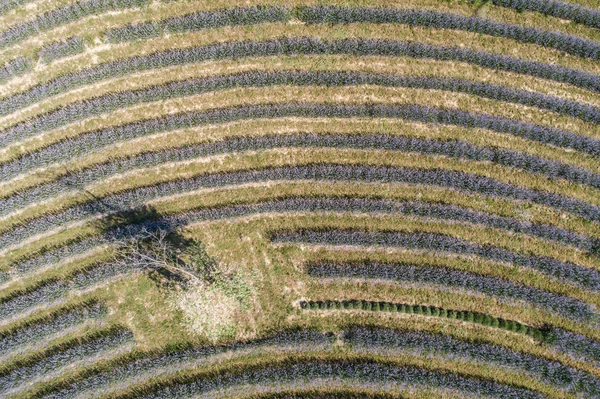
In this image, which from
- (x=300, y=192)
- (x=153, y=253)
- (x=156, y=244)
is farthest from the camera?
(x=300, y=192)

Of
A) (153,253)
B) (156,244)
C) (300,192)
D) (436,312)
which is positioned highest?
(300,192)

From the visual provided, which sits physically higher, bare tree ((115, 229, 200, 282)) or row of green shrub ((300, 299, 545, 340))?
bare tree ((115, 229, 200, 282))

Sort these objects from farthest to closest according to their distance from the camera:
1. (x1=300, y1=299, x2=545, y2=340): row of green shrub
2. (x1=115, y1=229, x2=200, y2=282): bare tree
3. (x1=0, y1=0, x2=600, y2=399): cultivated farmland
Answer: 1. (x1=300, y1=299, x2=545, y2=340): row of green shrub
2. (x1=0, y1=0, x2=600, y2=399): cultivated farmland
3. (x1=115, y1=229, x2=200, y2=282): bare tree

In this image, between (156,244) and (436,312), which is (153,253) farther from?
(436,312)

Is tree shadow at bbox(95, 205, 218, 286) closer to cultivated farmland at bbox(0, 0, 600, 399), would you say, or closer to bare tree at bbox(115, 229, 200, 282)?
bare tree at bbox(115, 229, 200, 282)

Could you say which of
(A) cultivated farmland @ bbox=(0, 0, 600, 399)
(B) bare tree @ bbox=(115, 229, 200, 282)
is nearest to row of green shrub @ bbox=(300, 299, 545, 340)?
(A) cultivated farmland @ bbox=(0, 0, 600, 399)

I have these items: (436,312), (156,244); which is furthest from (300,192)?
(436,312)

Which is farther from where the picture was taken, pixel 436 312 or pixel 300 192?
pixel 300 192
